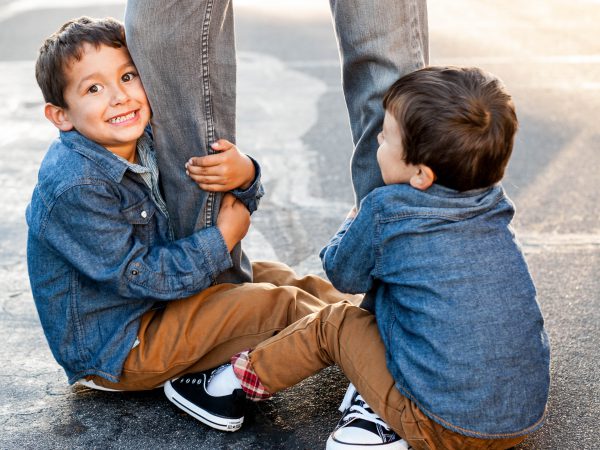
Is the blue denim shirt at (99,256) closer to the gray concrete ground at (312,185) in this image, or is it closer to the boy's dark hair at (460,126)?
the gray concrete ground at (312,185)

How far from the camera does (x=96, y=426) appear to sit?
2.13 m

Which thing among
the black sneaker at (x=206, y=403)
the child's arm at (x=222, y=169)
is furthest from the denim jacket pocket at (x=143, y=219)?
the black sneaker at (x=206, y=403)

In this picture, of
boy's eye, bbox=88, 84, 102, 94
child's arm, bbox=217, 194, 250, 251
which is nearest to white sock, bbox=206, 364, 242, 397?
child's arm, bbox=217, 194, 250, 251

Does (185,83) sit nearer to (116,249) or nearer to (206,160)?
(206,160)

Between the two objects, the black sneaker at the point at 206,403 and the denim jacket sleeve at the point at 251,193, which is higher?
the denim jacket sleeve at the point at 251,193

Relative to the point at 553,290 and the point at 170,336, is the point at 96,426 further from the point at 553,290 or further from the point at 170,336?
the point at 553,290

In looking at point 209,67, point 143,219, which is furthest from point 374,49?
point 143,219

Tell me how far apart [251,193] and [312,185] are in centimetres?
147

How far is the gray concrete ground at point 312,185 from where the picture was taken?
6.99 ft

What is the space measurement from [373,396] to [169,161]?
2.77 feet

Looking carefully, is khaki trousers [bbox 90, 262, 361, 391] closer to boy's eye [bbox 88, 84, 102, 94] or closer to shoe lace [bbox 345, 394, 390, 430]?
shoe lace [bbox 345, 394, 390, 430]

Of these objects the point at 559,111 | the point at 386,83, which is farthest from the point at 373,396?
the point at 559,111

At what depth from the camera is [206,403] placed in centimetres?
212

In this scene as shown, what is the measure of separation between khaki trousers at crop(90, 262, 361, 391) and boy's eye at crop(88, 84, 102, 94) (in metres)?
0.62
